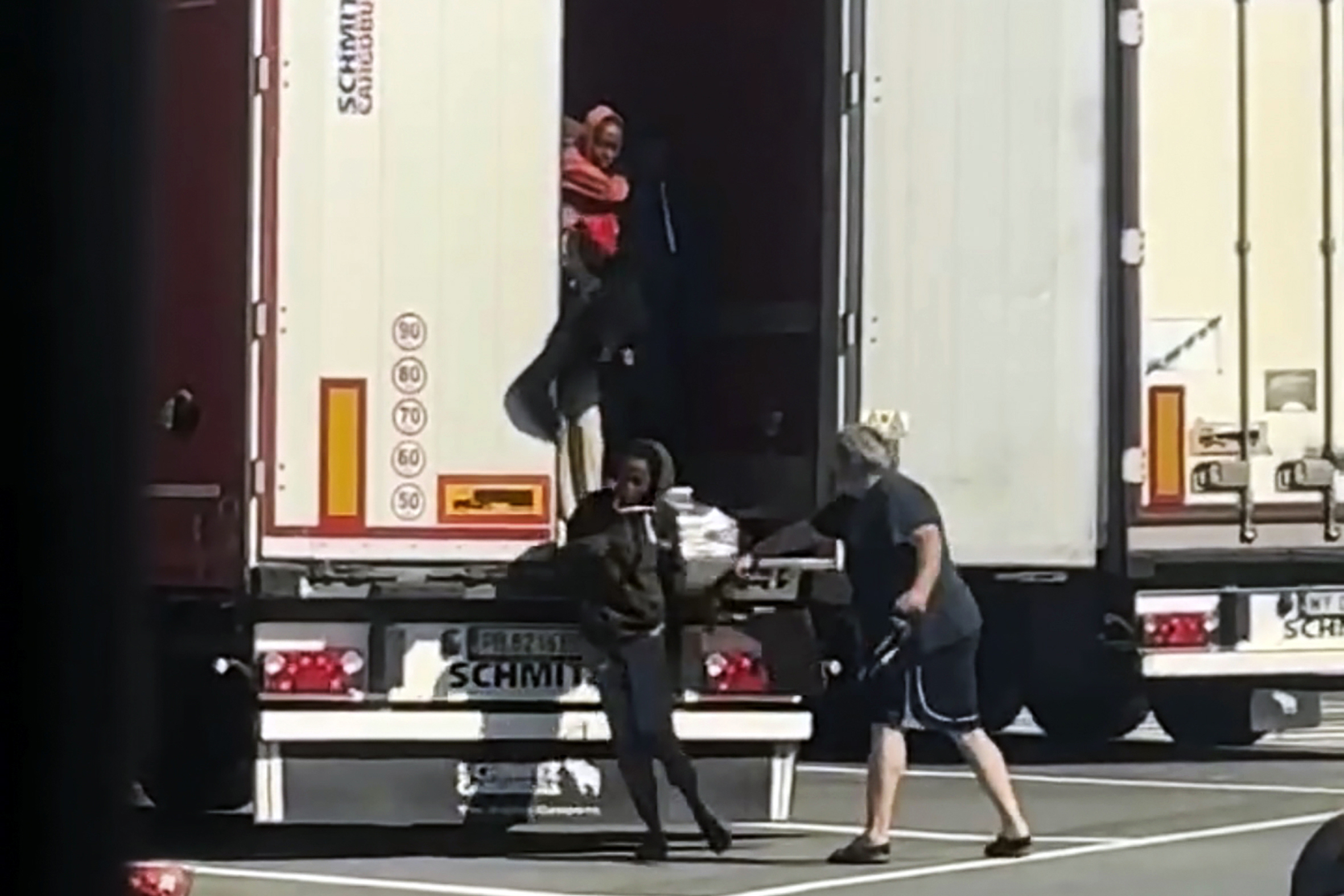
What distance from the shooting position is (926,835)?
1350cm

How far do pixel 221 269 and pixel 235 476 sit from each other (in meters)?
0.69

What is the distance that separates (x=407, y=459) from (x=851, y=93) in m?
2.61

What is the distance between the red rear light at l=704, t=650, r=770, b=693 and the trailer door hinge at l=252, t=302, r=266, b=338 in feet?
6.55

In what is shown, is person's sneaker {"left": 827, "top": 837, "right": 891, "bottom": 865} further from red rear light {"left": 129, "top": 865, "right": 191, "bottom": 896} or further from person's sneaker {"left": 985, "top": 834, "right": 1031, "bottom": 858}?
red rear light {"left": 129, "top": 865, "right": 191, "bottom": 896}

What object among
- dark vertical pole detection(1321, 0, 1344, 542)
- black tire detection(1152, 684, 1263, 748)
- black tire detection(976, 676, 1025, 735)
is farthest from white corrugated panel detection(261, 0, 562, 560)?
black tire detection(1152, 684, 1263, 748)

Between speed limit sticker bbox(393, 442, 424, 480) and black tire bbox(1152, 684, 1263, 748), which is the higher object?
speed limit sticker bbox(393, 442, 424, 480)

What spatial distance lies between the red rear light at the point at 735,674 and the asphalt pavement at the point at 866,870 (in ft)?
2.23

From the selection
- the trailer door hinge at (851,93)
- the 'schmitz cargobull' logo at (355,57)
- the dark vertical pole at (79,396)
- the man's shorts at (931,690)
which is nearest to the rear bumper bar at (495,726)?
the man's shorts at (931,690)

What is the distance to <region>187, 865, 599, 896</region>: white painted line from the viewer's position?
1152 cm

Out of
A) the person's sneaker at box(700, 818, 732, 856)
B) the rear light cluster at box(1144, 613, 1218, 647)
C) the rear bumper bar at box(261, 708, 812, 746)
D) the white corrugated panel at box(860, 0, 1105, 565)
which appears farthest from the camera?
the rear light cluster at box(1144, 613, 1218, 647)

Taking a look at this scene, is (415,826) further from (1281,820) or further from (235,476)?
(1281,820)

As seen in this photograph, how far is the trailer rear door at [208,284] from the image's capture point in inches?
437

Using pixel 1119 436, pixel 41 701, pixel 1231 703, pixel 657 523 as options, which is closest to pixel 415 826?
pixel 657 523

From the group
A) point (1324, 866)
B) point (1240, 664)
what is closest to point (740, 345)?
point (1240, 664)
